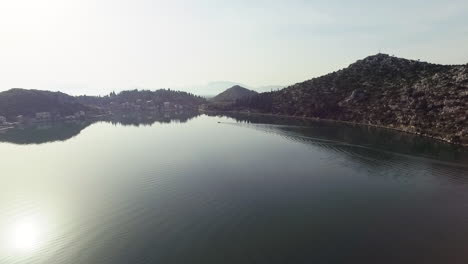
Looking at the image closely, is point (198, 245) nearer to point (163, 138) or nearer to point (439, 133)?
point (163, 138)

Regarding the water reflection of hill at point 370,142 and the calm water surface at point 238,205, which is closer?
the calm water surface at point 238,205

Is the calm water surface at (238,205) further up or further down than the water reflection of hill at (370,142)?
further down

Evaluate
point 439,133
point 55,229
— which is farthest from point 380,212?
point 439,133

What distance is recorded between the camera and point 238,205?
64625 millimetres

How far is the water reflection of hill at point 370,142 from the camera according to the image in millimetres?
111188

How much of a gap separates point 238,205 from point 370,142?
93269 mm

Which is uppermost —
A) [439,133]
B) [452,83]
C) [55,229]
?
[452,83]

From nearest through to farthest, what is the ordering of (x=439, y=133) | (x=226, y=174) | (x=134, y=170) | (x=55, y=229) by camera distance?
(x=55, y=229) < (x=226, y=174) < (x=134, y=170) < (x=439, y=133)

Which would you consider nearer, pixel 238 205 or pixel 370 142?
pixel 238 205

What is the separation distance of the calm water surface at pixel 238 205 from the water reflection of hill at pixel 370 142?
135cm

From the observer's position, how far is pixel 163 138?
162 meters

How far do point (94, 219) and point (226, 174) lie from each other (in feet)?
126

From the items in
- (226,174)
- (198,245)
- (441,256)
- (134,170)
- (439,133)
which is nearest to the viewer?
(441,256)

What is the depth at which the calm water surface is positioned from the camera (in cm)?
4731
